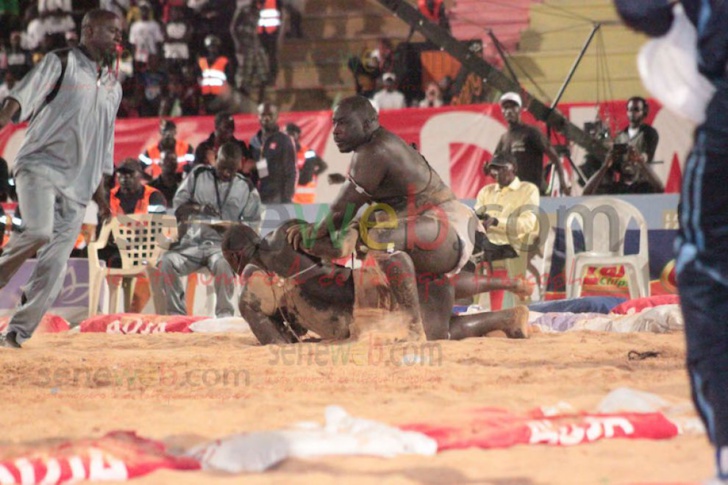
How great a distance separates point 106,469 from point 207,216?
7.37m

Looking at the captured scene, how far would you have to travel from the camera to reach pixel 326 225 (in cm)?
630

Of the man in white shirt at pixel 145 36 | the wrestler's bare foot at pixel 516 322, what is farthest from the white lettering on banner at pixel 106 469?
the man in white shirt at pixel 145 36

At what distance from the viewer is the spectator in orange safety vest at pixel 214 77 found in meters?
15.0

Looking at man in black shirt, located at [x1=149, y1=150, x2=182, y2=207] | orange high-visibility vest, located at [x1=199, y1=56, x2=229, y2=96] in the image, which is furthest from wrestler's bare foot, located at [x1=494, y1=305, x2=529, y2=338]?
orange high-visibility vest, located at [x1=199, y1=56, x2=229, y2=96]

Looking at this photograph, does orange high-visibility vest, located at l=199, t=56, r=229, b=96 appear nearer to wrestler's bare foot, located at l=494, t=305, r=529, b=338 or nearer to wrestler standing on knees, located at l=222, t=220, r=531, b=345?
wrestler standing on knees, located at l=222, t=220, r=531, b=345

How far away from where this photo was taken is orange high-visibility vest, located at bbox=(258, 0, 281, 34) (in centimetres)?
1570

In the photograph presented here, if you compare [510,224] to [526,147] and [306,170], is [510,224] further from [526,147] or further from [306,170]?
[306,170]

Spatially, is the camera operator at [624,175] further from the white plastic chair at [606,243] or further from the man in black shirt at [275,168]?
the man in black shirt at [275,168]

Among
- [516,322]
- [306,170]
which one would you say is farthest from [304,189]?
[516,322]

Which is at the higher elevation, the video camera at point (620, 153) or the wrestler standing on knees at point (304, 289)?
the video camera at point (620, 153)

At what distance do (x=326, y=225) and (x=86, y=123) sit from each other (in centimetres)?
191

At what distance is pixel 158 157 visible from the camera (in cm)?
1308

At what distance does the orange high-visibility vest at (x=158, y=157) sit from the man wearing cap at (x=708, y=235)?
1023cm

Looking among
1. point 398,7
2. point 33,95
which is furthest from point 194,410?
point 398,7
